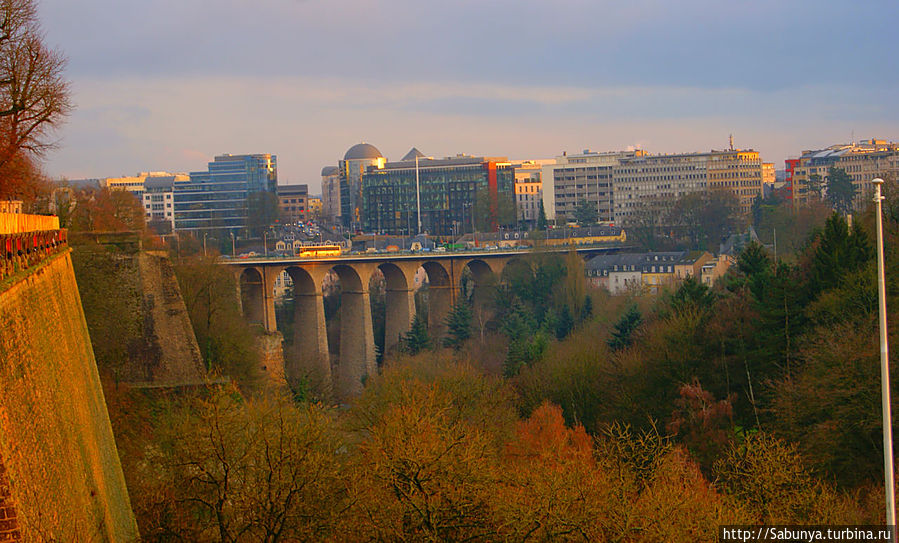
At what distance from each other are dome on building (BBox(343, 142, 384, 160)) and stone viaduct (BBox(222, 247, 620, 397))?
264 ft

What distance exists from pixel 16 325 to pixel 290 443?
7120 mm

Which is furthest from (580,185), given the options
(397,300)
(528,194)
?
(397,300)

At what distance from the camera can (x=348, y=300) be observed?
75.9 m

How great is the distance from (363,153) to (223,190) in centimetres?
2658

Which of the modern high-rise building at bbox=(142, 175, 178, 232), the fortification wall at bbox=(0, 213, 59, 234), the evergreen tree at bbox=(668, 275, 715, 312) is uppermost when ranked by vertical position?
the modern high-rise building at bbox=(142, 175, 178, 232)

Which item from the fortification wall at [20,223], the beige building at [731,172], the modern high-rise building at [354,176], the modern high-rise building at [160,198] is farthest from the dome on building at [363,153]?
the fortification wall at [20,223]

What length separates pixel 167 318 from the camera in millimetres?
35406

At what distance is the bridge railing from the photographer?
36.0 feet

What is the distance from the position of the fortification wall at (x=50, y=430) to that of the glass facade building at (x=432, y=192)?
12521 cm

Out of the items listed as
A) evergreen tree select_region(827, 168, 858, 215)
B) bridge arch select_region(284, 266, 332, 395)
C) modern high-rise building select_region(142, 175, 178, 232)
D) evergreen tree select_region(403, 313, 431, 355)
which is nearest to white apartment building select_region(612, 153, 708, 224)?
evergreen tree select_region(827, 168, 858, 215)

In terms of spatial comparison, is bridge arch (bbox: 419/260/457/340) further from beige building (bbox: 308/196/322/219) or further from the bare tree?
beige building (bbox: 308/196/322/219)

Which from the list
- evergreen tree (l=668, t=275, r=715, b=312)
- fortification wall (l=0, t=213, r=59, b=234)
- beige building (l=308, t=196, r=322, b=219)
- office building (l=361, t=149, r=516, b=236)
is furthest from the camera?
beige building (l=308, t=196, r=322, b=219)

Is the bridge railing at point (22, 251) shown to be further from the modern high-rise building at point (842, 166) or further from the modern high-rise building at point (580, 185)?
the modern high-rise building at point (580, 185)

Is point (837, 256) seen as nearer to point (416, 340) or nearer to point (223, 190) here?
point (416, 340)
